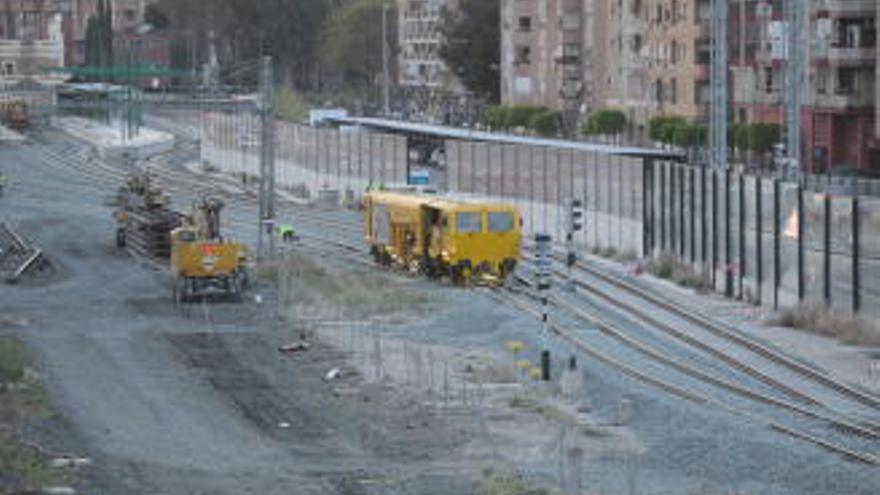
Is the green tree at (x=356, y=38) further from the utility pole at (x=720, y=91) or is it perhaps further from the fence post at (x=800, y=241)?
the fence post at (x=800, y=241)

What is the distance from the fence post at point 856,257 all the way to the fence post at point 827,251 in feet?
3.14

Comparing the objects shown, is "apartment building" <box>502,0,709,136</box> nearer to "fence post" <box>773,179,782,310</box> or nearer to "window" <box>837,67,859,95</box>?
"window" <box>837,67,859,95</box>

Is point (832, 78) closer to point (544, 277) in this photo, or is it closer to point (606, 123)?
point (606, 123)

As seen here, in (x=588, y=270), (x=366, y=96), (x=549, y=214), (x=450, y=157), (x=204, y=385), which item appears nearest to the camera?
(x=204, y=385)

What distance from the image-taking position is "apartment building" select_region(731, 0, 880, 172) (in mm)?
89625

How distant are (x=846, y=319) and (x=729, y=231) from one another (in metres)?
8.85

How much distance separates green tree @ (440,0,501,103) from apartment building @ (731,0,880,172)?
152 feet

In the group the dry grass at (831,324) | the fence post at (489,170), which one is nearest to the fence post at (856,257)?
the dry grass at (831,324)

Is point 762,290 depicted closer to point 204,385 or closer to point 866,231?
point 866,231

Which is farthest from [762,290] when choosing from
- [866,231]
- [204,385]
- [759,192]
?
[204,385]

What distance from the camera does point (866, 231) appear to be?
40781mm

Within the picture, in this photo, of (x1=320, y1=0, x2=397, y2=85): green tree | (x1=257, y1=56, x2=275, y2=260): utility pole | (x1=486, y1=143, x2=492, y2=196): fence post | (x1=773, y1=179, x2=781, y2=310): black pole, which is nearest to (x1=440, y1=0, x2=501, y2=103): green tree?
(x1=320, y1=0, x2=397, y2=85): green tree

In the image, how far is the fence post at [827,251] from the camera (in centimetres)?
4212

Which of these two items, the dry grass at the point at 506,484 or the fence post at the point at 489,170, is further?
the fence post at the point at 489,170
